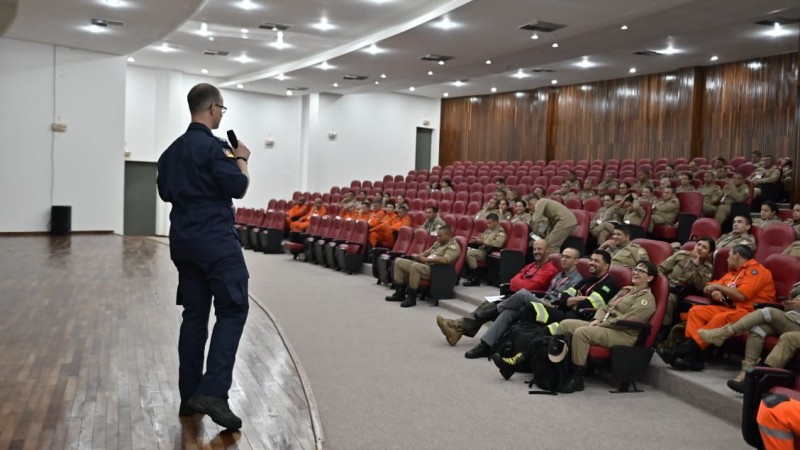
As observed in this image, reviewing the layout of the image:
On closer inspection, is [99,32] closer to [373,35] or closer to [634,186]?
[373,35]

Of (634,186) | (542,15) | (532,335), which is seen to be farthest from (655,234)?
(532,335)

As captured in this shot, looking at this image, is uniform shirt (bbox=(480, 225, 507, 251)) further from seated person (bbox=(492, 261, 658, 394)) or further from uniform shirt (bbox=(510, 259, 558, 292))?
seated person (bbox=(492, 261, 658, 394))

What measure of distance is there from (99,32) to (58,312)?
23.7 feet

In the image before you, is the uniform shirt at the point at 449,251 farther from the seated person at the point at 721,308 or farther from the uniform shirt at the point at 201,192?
the uniform shirt at the point at 201,192

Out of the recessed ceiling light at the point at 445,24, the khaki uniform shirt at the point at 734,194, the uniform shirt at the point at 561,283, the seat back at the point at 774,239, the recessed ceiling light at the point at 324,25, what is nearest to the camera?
the uniform shirt at the point at 561,283

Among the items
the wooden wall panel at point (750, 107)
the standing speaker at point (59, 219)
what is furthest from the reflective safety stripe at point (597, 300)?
the standing speaker at point (59, 219)

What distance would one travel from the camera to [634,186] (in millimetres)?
9562

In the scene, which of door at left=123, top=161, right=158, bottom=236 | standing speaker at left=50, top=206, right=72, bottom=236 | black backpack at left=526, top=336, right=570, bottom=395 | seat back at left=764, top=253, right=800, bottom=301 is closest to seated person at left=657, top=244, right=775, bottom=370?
seat back at left=764, top=253, right=800, bottom=301

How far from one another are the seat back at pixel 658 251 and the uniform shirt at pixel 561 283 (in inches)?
25.0

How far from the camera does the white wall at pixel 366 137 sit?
17.2 metres

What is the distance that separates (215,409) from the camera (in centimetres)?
268

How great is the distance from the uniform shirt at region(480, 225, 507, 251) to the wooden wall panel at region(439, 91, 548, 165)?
8831 mm

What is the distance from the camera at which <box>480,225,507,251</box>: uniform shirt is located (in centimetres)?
745

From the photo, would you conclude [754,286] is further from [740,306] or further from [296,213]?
[296,213]
